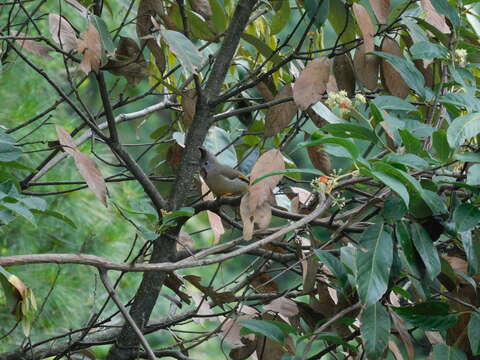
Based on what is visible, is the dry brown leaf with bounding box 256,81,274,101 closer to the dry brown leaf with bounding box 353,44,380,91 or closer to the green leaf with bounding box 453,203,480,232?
the dry brown leaf with bounding box 353,44,380,91

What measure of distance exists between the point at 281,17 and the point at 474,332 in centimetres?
69

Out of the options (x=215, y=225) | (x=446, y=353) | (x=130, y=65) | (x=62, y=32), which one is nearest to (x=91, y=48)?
(x=62, y=32)

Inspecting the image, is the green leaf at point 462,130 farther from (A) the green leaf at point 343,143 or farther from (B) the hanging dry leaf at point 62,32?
(B) the hanging dry leaf at point 62,32

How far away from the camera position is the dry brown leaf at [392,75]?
1208 mm

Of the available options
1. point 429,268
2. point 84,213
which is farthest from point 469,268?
point 84,213

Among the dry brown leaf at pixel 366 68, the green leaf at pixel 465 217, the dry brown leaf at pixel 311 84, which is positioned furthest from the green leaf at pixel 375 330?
the dry brown leaf at pixel 366 68

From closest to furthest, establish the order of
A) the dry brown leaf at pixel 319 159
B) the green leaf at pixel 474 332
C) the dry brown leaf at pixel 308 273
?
the green leaf at pixel 474 332 → the dry brown leaf at pixel 308 273 → the dry brown leaf at pixel 319 159

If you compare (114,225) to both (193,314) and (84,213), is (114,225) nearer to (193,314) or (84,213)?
(84,213)

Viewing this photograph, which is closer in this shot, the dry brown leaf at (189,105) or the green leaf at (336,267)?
the green leaf at (336,267)

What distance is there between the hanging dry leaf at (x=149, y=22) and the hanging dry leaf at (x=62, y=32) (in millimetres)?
165

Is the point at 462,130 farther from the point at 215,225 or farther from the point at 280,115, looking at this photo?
the point at 215,225

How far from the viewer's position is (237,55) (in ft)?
5.39

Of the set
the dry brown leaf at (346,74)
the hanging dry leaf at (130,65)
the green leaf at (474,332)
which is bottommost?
the green leaf at (474,332)

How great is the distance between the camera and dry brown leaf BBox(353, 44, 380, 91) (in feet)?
3.95
